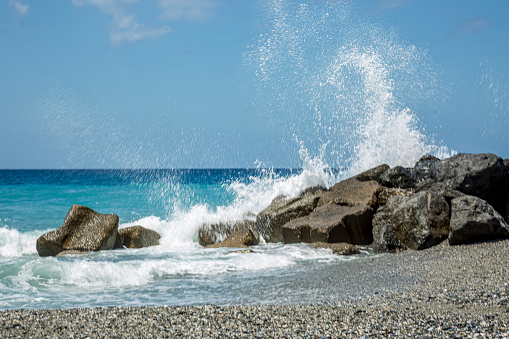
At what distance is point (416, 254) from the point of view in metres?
7.75

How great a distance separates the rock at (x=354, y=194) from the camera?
9734mm

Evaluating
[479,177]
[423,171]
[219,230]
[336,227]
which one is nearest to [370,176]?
[423,171]

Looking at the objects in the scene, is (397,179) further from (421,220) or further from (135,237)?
(135,237)

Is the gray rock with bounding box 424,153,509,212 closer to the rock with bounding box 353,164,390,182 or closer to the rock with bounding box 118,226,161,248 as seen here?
the rock with bounding box 353,164,390,182

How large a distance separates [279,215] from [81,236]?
14.1 ft

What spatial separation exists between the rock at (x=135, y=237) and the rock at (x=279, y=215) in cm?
270

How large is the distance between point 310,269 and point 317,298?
6.35 ft

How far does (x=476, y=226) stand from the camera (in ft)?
25.7

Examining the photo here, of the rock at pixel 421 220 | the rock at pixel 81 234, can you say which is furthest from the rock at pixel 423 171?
the rock at pixel 81 234

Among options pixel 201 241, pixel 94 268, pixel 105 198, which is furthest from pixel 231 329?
pixel 105 198

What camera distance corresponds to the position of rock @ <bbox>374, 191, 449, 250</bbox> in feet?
26.8

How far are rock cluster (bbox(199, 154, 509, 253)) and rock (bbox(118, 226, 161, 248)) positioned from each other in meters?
1.31

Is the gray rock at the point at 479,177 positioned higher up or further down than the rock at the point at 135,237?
higher up

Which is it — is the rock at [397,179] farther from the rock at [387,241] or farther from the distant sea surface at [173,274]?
the distant sea surface at [173,274]
